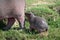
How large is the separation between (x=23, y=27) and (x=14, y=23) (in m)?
0.33

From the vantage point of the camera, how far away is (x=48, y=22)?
678 cm

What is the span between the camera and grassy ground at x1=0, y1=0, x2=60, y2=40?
569cm

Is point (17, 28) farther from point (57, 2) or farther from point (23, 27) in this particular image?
point (57, 2)

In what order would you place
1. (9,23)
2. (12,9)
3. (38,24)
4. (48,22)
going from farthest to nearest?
(48,22) < (9,23) < (38,24) < (12,9)

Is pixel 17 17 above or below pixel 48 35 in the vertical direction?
above

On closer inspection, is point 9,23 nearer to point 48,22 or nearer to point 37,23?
point 37,23

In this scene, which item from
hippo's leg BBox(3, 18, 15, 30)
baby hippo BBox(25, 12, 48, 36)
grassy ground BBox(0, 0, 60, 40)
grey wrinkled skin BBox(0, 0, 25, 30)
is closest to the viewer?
grassy ground BBox(0, 0, 60, 40)

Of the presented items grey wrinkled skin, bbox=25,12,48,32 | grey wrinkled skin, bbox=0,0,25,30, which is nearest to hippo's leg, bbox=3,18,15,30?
grey wrinkled skin, bbox=0,0,25,30

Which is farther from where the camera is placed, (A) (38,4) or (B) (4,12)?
(A) (38,4)

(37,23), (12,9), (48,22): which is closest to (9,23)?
(12,9)

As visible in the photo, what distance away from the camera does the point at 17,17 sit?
19.8ft

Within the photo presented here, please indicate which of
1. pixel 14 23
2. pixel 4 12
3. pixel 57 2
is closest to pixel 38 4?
pixel 57 2

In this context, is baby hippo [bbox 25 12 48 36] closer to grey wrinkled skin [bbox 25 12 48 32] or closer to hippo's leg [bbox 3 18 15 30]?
grey wrinkled skin [bbox 25 12 48 32]

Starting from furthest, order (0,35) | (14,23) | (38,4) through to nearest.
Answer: (38,4)
(14,23)
(0,35)
